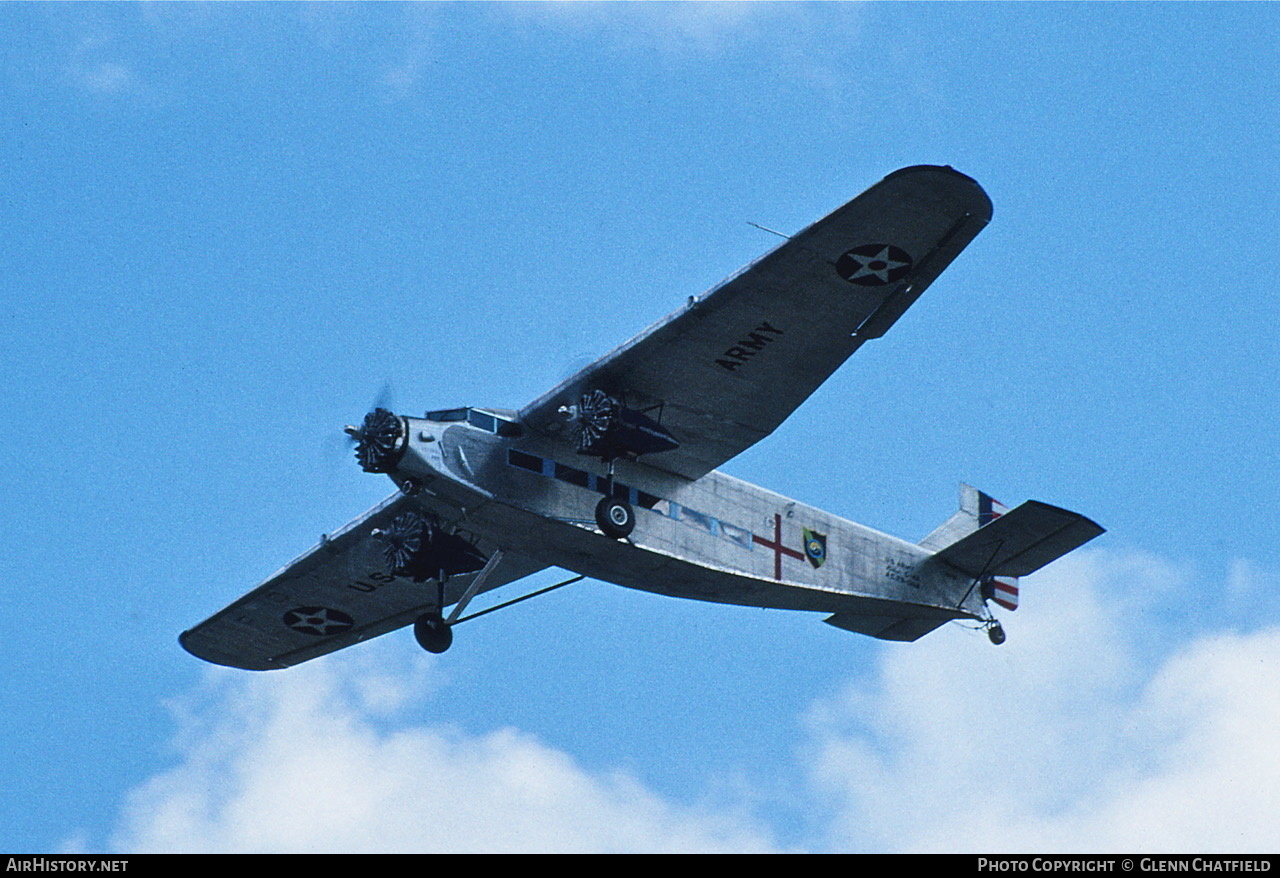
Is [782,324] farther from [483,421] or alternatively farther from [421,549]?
[421,549]

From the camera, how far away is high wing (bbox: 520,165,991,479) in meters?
26.8

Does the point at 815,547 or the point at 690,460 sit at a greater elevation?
the point at 690,460

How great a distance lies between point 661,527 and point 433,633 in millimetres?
4255

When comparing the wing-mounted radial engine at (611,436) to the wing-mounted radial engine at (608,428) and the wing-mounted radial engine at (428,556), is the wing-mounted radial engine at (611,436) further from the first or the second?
the wing-mounted radial engine at (428,556)

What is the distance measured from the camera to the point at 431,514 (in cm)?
3005

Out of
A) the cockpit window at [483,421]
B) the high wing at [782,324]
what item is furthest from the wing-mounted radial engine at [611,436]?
the cockpit window at [483,421]

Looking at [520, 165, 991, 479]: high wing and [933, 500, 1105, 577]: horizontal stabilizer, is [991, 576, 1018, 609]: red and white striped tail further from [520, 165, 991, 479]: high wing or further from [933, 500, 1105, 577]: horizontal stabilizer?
[520, 165, 991, 479]: high wing

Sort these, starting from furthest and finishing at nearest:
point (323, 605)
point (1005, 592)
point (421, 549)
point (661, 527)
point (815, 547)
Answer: point (1005, 592) → point (323, 605) → point (815, 547) → point (661, 527) → point (421, 549)

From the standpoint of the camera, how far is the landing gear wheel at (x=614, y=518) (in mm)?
28984

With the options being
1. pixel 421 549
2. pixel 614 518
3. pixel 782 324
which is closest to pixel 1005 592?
pixel 782 324

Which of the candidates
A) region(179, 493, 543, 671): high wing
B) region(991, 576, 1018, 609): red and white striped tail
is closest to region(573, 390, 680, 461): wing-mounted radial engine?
region(179, 493, 543, 671): high wing

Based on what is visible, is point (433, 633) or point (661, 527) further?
point (433, 633)

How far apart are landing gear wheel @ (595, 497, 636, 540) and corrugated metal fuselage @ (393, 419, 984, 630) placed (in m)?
0.41

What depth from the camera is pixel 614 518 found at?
29062mm
